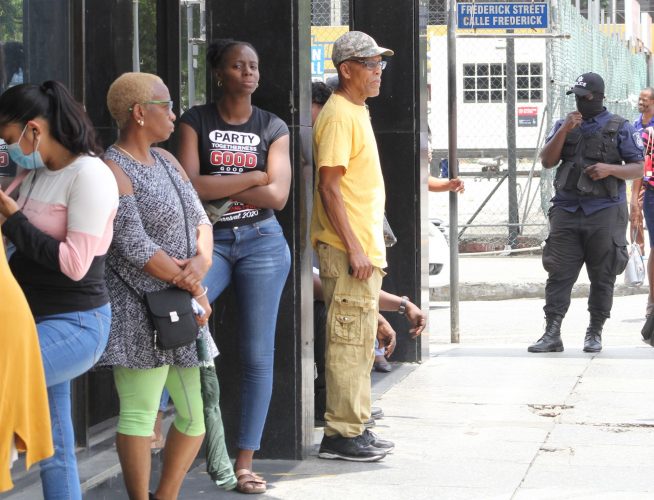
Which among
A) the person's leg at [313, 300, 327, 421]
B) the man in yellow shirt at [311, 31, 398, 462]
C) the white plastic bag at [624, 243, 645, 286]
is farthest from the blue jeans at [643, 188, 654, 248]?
the man in yellow shirt at [311, 31, 398, 462]

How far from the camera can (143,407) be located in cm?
457

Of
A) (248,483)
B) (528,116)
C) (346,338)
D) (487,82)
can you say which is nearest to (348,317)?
(346,338)

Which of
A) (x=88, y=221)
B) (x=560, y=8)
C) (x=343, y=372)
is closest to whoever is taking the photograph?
(x=88, y=221)

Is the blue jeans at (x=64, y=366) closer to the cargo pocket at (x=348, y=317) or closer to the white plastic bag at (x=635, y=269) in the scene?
the cargo pocket at (x=348, y=317)

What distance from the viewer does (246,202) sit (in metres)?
5.41

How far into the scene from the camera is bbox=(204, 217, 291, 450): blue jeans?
5.45 m

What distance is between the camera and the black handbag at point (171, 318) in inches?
178

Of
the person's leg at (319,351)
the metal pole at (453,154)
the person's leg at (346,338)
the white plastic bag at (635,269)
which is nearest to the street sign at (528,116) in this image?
the white plastic bag at (635,269)

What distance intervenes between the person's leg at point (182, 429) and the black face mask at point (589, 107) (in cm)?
540

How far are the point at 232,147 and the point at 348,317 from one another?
1.04 m

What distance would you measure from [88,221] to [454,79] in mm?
6462

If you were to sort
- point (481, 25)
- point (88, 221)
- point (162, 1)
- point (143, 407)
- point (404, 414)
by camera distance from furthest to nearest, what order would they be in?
point (481, 25) < point (404, 414) < point (162, 1) < point (143, 407) < point (88, 221)

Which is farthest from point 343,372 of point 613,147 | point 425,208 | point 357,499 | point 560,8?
point 560,8

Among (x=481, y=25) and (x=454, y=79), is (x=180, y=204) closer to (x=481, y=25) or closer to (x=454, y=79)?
(x=454, y=79)
